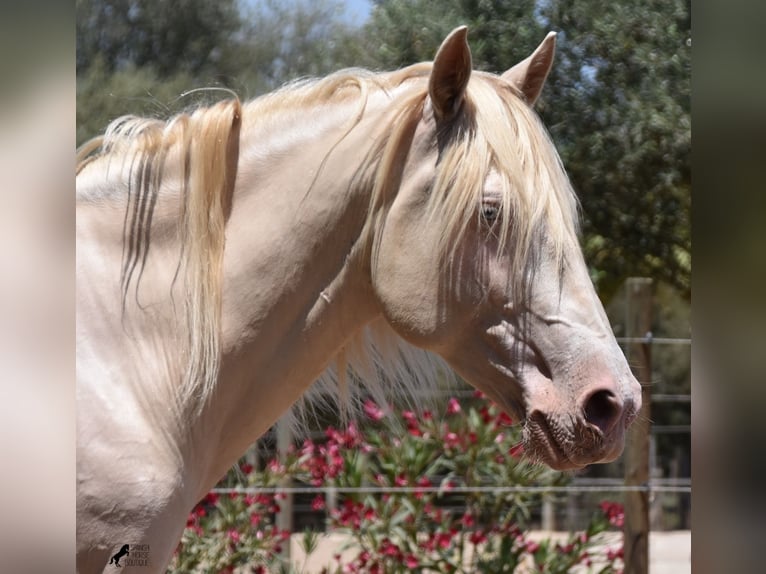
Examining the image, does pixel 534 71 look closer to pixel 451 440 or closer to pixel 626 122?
pixel 626 122

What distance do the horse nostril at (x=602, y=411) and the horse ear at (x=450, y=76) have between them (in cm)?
48

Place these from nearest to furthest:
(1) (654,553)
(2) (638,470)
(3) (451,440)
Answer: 1. (2) (638,470)
2. (3) (451,440)
3. (1) (654,553)

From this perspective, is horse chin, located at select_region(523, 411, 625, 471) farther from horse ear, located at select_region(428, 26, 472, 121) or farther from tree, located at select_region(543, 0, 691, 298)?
tree, located at select_region(543, 0, 691, 298)

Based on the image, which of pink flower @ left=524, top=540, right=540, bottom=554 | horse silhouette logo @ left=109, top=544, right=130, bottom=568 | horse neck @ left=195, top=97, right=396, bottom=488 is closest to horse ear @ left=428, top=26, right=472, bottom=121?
horse neck @ left=195, top=97, right=396, bottom=488

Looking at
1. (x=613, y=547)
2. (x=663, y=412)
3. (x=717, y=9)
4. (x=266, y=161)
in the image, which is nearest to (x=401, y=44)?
(x=266, y=161)

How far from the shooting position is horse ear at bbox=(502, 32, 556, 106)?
4.60ft

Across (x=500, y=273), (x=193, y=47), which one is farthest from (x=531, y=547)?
(x=500, y=273)

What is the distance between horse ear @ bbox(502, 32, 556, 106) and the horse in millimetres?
64

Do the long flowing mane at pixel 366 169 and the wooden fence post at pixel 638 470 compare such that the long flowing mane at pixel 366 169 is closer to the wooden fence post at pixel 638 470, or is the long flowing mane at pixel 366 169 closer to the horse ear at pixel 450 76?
the horse ear at pixel 450 76

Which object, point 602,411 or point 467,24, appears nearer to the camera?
point 602,411

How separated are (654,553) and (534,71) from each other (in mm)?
3285

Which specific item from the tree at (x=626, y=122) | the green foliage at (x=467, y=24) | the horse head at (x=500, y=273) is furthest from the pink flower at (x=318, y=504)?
the horse head at (x=500, y=273)

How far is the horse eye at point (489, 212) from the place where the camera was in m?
1.24

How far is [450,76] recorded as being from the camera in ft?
4.15
